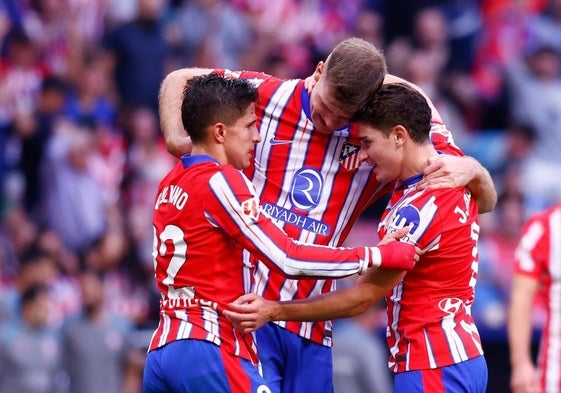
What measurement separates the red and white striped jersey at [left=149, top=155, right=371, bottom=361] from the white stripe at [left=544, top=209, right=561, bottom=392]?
2.41m

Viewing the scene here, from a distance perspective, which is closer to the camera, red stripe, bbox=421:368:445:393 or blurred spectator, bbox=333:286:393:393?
Answer: red stripe, bbox=421:368:445:393

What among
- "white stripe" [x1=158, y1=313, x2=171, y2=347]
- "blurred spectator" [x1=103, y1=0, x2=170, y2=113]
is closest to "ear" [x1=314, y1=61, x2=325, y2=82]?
"white stripe" [x1=158, y1=313, x2=171, y2=347]

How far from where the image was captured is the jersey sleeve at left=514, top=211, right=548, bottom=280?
7434mm

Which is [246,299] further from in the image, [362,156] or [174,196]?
[362,156]

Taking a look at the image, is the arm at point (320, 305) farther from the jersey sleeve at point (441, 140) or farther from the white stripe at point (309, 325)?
the jersey sleeve at point (441, 140)

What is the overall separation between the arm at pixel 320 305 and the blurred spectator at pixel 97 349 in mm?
4795

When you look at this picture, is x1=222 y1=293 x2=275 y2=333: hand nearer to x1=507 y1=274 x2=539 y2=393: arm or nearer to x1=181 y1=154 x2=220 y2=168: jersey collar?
x1=181 y1=154 x2=220 y2=168: jersey collar

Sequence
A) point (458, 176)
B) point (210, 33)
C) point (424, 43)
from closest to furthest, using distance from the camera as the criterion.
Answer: point (458, 176)
point (210, 33)
point (424, 43)

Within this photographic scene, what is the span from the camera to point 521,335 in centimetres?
728

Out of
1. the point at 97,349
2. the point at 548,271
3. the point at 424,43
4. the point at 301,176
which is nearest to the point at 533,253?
the point at 548,271

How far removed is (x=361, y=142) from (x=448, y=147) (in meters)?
0.47

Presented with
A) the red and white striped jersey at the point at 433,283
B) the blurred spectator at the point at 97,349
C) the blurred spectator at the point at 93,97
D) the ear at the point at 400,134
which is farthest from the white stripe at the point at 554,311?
the blurred spectator at the point at 93,97

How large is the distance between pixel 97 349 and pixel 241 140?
5.08m

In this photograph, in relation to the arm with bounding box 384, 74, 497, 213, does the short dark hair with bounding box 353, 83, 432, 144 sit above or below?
above
